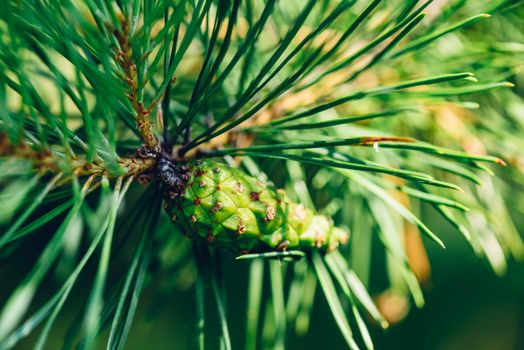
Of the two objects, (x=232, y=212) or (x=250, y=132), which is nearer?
(x=232, y=212)

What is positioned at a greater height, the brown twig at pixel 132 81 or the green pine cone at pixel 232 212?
the brown twig at pixel 132 81

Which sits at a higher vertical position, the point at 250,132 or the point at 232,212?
the point at 250,132

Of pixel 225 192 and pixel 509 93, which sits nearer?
pixel 225 192

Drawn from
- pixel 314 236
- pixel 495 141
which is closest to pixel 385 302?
pixel 495 141

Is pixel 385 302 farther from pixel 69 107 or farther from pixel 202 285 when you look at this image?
pixel 69 107

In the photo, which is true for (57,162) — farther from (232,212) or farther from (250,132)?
(250,132)

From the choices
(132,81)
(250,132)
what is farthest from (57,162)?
(250,132)
